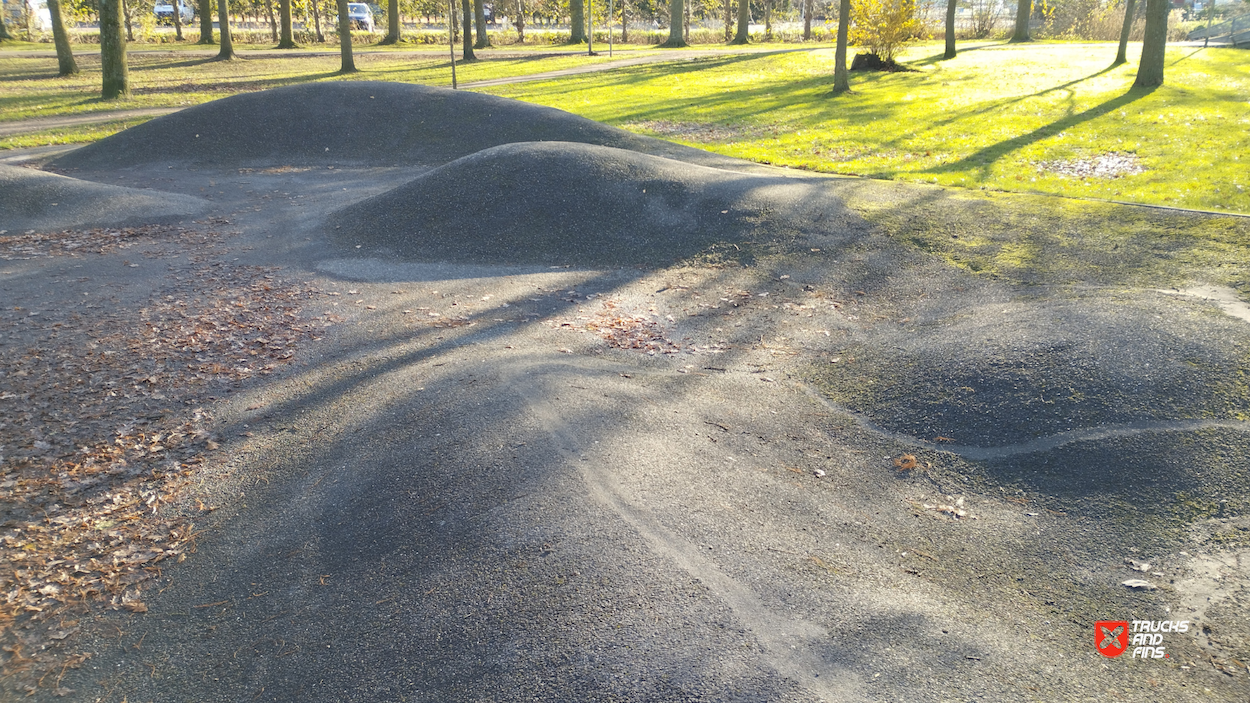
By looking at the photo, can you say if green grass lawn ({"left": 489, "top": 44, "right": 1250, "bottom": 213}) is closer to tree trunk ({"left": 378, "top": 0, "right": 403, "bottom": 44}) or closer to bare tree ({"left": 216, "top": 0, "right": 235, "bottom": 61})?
bare tree ({"left": 216, "top": 0, "right": 235, "bottom": 61})

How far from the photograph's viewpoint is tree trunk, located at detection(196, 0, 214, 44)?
134ft

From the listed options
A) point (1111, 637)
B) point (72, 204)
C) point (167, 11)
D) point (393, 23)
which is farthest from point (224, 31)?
point (1111, 637)

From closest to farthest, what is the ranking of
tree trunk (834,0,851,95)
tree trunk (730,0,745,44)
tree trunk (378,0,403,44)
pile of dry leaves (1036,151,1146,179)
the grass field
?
pile of dry leaves (1036,151,1146,179) < the grass field < tree trunk (834,0,851,95) < tree trunk (378,0,403,44) < tree trunk (730,0,745,44)

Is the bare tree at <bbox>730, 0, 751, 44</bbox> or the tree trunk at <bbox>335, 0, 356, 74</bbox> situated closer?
the tree trunk at <bbox>335, 0, 356, 74</bbox>

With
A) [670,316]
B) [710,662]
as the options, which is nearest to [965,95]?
[670,316]

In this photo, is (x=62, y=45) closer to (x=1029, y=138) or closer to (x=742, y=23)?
(x=1029, y=138)

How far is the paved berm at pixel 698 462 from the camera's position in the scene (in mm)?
3980

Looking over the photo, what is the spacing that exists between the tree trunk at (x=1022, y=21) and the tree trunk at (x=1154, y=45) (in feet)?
60.1

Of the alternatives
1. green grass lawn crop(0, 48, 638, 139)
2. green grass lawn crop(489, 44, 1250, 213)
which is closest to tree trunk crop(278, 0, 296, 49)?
green grass lawn crop(0, 48, 638, 139)

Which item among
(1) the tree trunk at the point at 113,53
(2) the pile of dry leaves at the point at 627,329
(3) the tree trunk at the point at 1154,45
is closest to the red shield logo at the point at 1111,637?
(2) the pile of dry leaves at the point at 627,329

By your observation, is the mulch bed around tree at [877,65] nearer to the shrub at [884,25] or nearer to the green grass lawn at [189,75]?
the shrub at [884,25]

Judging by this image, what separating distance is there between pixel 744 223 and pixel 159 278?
308 inches

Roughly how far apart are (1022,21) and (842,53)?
2017cm

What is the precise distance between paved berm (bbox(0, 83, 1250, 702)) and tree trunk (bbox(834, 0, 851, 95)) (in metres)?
13.8
